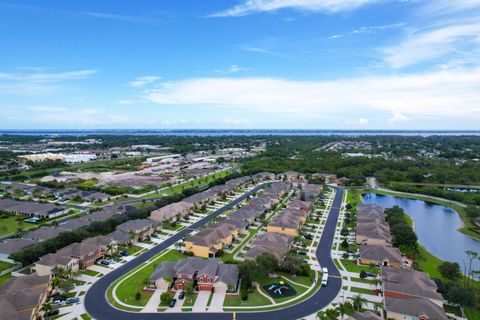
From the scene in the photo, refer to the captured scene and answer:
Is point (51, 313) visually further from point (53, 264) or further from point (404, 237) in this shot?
point (404, 237)

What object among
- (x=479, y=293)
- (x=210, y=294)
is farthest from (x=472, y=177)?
(x=210, y=294)

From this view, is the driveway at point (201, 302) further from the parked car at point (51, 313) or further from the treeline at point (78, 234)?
the treeline at point (78, 234)

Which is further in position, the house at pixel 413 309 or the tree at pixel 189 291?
the tree at pixel 189 291

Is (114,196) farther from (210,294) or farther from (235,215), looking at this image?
(210,294)

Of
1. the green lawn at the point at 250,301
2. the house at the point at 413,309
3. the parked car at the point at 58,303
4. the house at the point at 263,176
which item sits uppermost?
the house at the point at 263,176

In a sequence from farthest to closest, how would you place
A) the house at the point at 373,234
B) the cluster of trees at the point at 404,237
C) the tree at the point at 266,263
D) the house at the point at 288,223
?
1. the house at the point at 288,223
2. the house at the point at 373,234
3. the cluster of trees at the point at 404,237
4. the tree at the point at 266,263

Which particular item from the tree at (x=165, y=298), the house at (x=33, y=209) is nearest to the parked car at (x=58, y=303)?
the tree at (x=165, y=298)

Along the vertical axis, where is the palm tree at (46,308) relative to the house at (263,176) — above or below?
below
